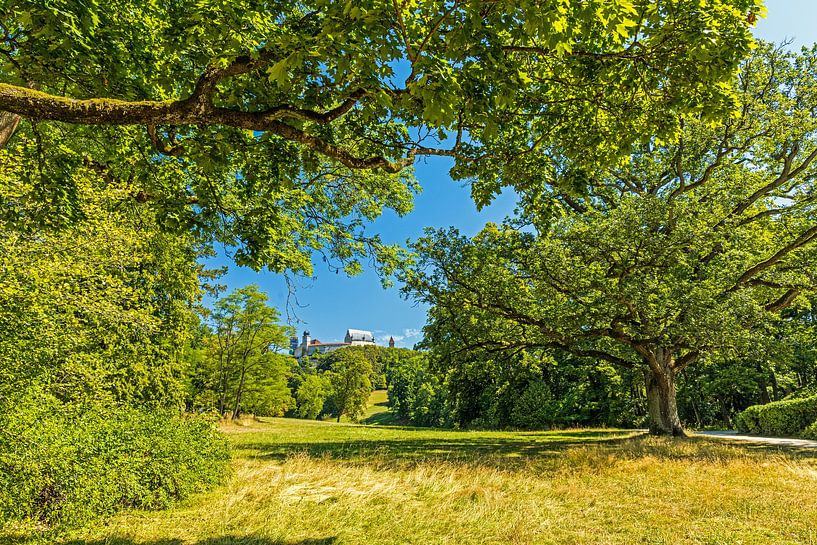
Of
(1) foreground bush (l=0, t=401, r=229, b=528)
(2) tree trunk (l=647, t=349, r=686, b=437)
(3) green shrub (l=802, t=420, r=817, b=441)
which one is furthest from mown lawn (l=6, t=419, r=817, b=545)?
(3) green shrub (l=802, t=420, r=817, b=441)

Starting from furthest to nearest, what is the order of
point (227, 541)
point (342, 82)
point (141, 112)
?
point (227, 541)
point (342, 82)
point (141, 112)

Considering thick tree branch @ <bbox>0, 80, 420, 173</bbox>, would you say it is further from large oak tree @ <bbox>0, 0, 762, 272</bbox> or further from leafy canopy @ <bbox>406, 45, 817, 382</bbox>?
leafy canopy @ <bbox>406, 45, 817, 382</bbox>

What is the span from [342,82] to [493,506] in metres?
7.00

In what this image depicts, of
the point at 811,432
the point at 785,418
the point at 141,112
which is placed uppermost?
the point at 141,112

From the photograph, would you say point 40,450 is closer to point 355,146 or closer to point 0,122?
point 0,122

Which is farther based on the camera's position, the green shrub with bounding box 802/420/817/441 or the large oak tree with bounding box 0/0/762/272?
the green shrub with bounding box 802/420/817/441

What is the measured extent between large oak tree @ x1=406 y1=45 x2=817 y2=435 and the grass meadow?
16.8 feet

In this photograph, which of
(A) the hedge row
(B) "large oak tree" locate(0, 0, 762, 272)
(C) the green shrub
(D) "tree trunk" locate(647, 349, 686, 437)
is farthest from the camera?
(A) the hedge row

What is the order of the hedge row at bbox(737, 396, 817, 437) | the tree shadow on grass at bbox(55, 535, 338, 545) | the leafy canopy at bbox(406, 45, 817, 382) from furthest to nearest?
1. the hedge row at bbox(737, 396, 817, 437)
2. the leafy canopy at bbox(406, 45, 817, 382)
3. the tree shadow on grass at bbox(55, 535, 338, 545)

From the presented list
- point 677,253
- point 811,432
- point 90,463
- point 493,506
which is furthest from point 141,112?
point 811,432

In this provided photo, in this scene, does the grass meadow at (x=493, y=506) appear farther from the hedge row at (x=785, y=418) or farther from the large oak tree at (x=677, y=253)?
the hedge row at (x=785, y=418)

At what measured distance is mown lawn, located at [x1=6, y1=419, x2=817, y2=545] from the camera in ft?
19.4

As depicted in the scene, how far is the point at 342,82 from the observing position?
469 cm

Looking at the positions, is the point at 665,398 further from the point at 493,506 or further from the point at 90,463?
the point at 90,463
